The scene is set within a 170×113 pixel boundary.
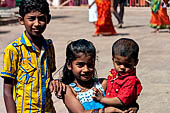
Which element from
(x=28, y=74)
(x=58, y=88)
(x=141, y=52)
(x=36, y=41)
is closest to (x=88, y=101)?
(x=58, y=88)

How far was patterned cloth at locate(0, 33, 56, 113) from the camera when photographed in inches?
117

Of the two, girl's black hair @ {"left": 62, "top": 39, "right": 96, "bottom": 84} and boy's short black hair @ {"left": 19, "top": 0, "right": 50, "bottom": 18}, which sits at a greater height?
boy's short black hair @ {"left": 19, "top": 0, "right": 50, "bottom": 18}

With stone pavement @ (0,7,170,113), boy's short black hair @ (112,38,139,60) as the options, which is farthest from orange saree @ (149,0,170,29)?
boy's short black hair @ (112,38,139,60)

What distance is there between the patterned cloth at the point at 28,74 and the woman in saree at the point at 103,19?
960cm

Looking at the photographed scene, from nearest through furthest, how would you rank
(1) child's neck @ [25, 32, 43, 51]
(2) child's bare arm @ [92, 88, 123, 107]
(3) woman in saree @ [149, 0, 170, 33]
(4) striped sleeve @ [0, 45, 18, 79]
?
(2) child's bare arm @ [92, 88, 123, 107] < (4) striped sleeve @ [0, 45, 18, 79] < (1) child's neck @ [25, 32, 43, 51] < (3) woman in saree @ [149, 0, 170, 33]

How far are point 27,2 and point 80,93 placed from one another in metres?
0.69

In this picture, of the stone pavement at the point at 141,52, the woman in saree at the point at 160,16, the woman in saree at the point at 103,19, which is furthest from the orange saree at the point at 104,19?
the woman in saree at the point at 160,16

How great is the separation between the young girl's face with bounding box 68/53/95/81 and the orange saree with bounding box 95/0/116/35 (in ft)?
32.0

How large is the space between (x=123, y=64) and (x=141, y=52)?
6902 millimetres

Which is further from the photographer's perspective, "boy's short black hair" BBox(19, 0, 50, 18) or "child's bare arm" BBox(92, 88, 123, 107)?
"boy's short black hair" BBox(19, 0, 50, 18)

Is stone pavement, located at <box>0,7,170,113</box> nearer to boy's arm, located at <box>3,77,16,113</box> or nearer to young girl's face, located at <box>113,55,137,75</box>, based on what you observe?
boy's arm, located at <box>3,77,16,113</box>

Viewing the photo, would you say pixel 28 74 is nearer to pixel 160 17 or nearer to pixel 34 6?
pixel 34 6

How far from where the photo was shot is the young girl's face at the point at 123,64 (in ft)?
9.14

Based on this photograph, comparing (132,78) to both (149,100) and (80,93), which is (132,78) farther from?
(149,100)
